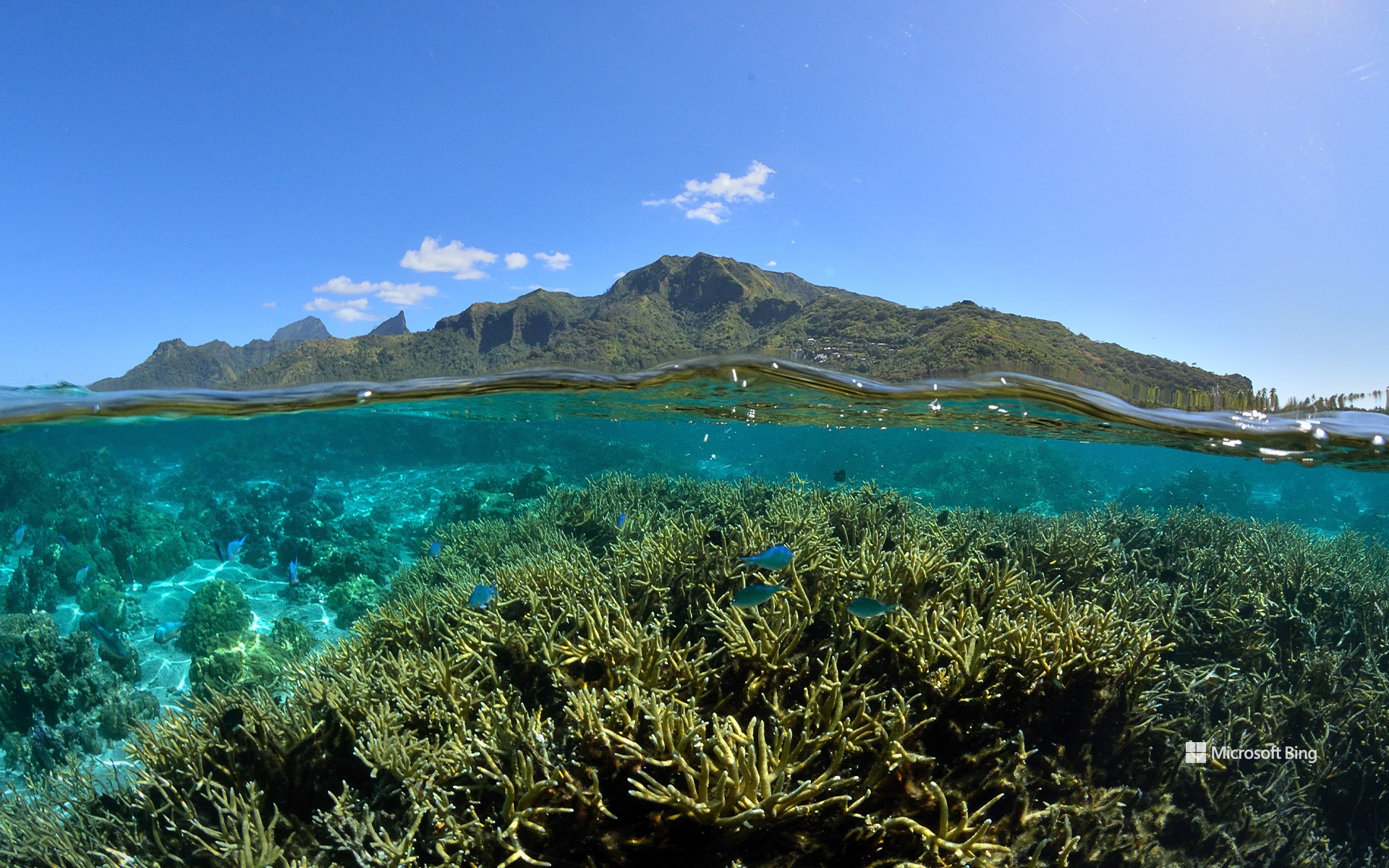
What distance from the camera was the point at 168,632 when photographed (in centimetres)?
1031

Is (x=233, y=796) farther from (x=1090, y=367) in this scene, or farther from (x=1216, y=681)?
(x=1090, y=367)

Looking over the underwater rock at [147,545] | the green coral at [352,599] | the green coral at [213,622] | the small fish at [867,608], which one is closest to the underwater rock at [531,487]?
the green coral at [352,599]

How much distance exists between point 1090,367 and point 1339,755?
765cm

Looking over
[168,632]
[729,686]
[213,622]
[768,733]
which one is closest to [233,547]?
[213,622]

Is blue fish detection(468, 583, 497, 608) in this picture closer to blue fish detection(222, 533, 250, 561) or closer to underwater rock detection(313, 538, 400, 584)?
blue fish detection(222, 533, 250, 561)

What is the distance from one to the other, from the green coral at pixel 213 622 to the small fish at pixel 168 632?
106 millimetres

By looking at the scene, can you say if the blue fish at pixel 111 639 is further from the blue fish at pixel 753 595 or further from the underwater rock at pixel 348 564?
the blue fish at pixel 753 595

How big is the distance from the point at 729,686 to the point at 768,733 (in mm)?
466

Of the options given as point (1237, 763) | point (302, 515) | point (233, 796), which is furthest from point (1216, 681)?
point (302, 515)

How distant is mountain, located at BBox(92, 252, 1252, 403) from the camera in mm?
11891

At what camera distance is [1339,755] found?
5660 mm

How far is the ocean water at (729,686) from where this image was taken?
3.24 m

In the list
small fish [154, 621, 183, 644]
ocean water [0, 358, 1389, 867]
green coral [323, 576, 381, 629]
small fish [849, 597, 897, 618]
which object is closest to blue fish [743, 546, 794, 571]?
ocean water [0, 358, 1389, 867]

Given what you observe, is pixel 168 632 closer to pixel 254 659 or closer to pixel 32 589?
pixel 254 659
